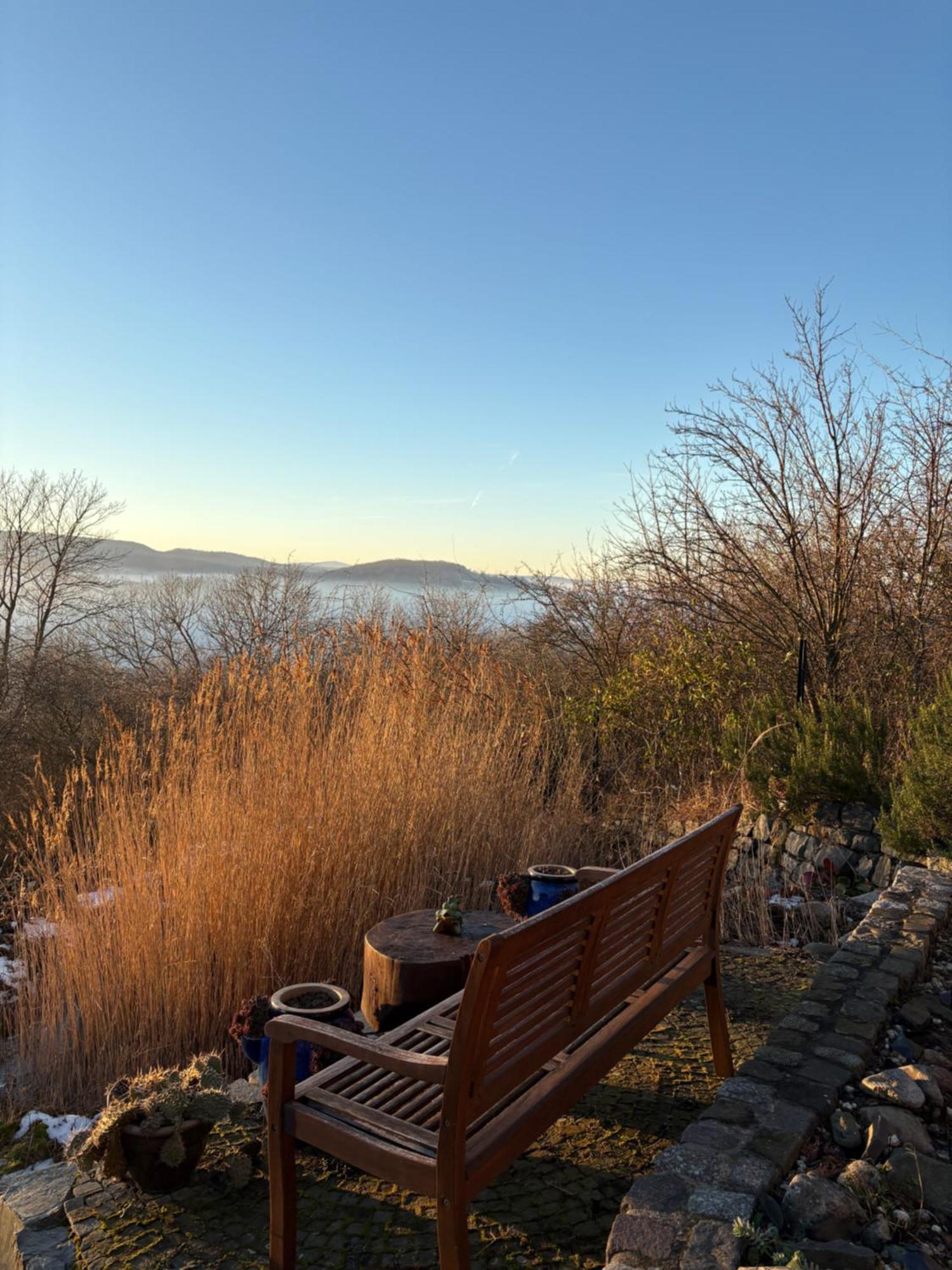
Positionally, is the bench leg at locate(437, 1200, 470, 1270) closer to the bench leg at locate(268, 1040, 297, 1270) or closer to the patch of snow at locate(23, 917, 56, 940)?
the bench leg at locate(268, 1040, 297, 1270)

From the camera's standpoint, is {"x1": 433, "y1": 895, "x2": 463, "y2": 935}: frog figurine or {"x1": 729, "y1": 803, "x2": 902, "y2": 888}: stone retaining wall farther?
{"x1": 729, "y1": 803, "x2": 902, "y2": 888}: stone retaining wall

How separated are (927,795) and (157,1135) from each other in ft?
11.3

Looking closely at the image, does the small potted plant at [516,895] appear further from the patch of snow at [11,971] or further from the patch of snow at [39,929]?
the patch of snow at [11,971]

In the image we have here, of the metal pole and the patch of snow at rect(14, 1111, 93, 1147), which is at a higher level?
the metal pole

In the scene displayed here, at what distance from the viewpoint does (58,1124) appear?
300 centimetres

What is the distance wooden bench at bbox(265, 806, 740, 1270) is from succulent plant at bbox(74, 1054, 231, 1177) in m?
0.50

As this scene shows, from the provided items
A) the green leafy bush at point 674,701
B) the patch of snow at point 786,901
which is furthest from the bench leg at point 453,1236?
the green leafy bush at point 674,701

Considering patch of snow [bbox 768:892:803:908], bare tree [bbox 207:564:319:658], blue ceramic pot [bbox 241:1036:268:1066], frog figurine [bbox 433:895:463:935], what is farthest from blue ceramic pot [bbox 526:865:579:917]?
bare tree [bbox 207:564:319:658]

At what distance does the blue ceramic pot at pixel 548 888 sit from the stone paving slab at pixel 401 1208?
2.63 ft

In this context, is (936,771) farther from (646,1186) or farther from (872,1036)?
(646,1186)

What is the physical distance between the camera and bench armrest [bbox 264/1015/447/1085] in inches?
61.6

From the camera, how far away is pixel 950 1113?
2.19m

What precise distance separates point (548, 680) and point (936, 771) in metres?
3.96

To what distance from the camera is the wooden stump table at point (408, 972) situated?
108 inches
